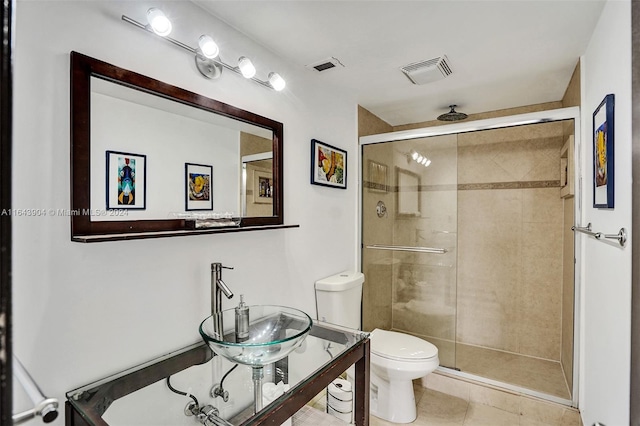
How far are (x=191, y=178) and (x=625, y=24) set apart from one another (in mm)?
1699

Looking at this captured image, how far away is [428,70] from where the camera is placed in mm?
2041

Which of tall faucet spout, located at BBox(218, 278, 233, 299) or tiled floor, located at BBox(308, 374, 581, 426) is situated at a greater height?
tall faucet spout, located at BBox(218, 278, 233, 299)

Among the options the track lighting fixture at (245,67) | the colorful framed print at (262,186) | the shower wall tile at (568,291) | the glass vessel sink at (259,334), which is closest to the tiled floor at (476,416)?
the shower wall tile at (568,291)

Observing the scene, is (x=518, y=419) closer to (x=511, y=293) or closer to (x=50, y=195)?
(x=511, y=293)

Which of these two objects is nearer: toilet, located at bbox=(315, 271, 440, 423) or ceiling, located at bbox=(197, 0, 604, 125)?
ceiling, located at bbox=(197, 0, 604, 125)

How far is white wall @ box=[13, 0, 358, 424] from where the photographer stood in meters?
0.93

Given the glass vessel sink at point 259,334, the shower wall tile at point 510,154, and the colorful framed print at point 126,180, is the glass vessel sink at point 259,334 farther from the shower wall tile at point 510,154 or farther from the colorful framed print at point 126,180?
the shower wall tile at point 510,154

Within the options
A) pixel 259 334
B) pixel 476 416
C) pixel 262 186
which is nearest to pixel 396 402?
pixel 476 416

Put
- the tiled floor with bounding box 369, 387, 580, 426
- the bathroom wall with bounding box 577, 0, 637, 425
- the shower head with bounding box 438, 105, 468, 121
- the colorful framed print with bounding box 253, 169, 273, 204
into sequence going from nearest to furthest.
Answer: the bathroom wall with bounding box 577, 0, 637, 425
the colorful framed print with bounding box 253, 169, 273, 204
the tiled floor with bounding box 369, 387, 580, 426
the shower head with bounding box 438, 105, 468, 121

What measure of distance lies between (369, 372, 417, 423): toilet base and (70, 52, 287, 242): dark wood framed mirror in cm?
133

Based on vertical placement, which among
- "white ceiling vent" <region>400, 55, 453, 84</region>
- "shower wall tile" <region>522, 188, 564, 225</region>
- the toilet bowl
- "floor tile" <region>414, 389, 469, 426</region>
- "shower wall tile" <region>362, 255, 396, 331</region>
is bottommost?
"floor tile" <region>414, 389, 469, 426</region>

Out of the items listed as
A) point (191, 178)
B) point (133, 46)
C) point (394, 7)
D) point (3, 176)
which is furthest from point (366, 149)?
point (3, 176)

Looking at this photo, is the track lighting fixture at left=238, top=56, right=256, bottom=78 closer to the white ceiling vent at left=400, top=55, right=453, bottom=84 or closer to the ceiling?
the ceiling

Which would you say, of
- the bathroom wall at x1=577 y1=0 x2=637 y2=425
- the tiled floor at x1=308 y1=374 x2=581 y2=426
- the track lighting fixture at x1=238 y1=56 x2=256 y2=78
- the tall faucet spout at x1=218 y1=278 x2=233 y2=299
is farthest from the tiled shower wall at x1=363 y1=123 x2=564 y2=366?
the tall faucet spout at x1=218 y1=278 x2=233 y2=299
